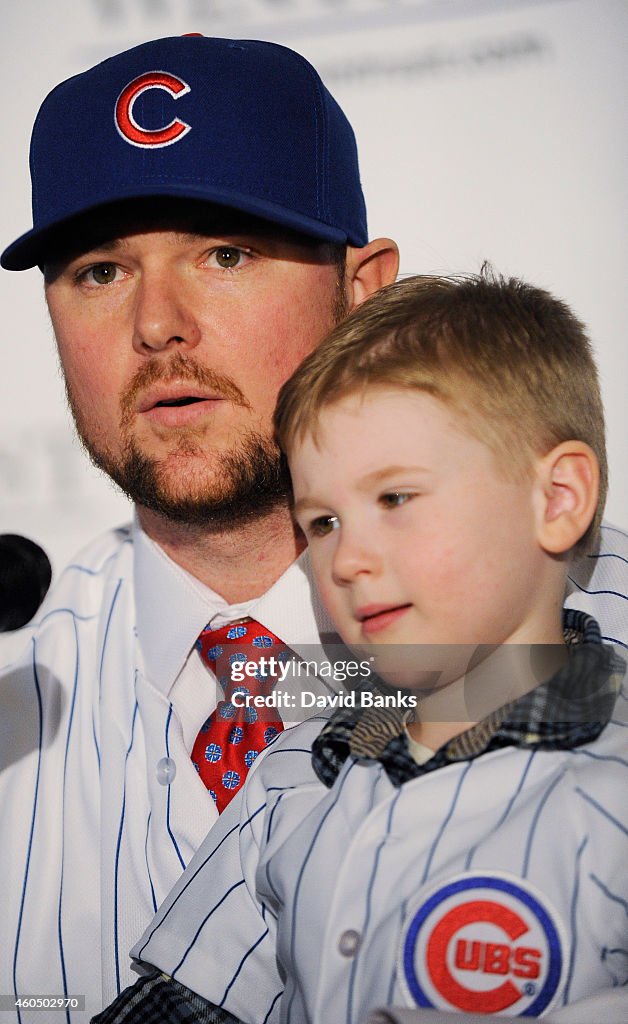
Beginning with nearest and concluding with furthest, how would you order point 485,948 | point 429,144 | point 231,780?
1. point 485,948
2. point 231,780
3. point 429,144

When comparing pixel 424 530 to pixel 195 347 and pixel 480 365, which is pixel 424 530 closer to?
pixel 480 365

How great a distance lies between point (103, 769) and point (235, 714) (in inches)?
6.0

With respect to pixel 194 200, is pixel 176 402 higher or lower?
lower

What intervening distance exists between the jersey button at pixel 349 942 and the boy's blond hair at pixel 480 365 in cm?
36

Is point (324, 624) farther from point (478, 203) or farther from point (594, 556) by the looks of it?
point (478, 203)

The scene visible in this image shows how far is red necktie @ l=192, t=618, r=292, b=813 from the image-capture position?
3.42 ft

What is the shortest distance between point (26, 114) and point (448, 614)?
1087mm

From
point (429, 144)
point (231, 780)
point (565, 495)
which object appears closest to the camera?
point (565, 495)

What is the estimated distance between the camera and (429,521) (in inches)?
31.0

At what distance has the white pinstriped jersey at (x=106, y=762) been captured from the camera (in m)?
1.02

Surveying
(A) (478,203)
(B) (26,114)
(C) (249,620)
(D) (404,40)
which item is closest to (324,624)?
(C) (249,620)

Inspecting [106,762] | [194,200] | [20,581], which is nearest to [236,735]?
[106,762]

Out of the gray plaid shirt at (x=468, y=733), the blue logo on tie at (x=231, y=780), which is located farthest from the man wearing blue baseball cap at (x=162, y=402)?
the gray plaid shirt at (x=468, y=733)

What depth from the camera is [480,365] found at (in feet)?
2.74
